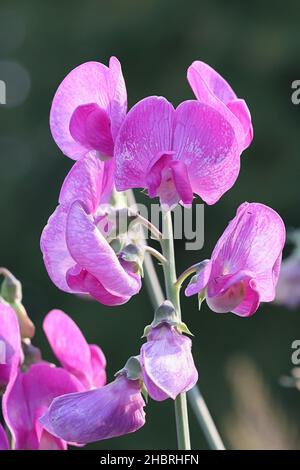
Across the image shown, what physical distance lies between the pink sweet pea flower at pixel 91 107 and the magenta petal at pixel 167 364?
14 cm

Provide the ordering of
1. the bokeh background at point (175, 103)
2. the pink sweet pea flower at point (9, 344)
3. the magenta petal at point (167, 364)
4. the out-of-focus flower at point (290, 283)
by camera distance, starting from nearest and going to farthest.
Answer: the magenta petal at point (167, 364) → the pink sweet pea flower at point (9, 344) → the out-of-focus flower at point (290, 283) → the bokeh background at point (175, 103)

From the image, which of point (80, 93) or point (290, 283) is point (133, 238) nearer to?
point (80, 93)

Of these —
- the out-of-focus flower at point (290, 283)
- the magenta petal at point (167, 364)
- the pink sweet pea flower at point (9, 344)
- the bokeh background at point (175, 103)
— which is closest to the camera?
the magenta petal at point (167, 364)

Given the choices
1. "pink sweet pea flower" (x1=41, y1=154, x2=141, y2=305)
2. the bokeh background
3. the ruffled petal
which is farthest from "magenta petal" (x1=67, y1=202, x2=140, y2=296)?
the bokeh background

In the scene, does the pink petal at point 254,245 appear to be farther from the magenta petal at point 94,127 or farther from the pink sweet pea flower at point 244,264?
the magenta petal at point 94,127

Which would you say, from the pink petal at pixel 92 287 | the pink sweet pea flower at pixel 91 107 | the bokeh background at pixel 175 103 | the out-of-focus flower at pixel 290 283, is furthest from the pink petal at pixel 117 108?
the bokeh background at pixel 175 103

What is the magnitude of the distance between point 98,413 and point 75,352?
168 mm

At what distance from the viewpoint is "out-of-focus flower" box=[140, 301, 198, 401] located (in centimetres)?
64

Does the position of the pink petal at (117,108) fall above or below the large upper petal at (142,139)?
above

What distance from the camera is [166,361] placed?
2.14 feet

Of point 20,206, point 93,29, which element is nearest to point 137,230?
point 20,206

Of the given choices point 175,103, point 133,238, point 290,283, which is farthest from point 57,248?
→ point 175,103

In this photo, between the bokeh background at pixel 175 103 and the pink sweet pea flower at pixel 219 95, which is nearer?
Answer: the pink sweet pea flower at pixel 219 95

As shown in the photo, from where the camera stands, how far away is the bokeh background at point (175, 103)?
Result: 3.87 m
